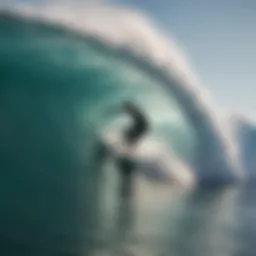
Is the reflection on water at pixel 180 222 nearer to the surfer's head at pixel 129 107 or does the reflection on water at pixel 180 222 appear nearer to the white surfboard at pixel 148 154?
the white surfboard at pixel 148 154

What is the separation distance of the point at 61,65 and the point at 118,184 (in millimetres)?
368

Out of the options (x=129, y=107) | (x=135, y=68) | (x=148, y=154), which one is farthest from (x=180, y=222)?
(x=135, y=68)

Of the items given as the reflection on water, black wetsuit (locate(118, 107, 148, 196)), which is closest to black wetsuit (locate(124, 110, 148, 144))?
black wetsuit (locate(118, 107, 148, 196))

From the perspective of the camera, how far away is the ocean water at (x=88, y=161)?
1313mm

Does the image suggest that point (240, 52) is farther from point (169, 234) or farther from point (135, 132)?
point (169, 234)

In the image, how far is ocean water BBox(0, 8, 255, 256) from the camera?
4.31 feet

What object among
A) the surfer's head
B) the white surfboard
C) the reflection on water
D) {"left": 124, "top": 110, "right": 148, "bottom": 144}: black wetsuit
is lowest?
the reflection on water

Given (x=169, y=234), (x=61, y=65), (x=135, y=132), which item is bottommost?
(x=169, y=234)

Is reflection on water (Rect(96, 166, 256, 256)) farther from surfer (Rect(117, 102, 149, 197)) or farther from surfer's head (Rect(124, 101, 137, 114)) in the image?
surfer's head (Rect(124, 101, 137, 114))

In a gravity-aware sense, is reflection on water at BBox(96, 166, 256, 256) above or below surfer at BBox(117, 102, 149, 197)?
below

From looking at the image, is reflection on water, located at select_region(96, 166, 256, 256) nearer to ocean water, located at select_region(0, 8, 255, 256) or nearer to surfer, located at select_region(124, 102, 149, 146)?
ocean water, located at select_region(0, 8, 255, 256)

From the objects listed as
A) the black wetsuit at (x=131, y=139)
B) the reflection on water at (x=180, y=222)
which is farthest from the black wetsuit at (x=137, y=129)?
the reflection on water at (x=180, y=222)

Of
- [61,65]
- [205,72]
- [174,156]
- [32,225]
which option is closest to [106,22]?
[61,65]

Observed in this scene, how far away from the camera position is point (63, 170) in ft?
4.40
